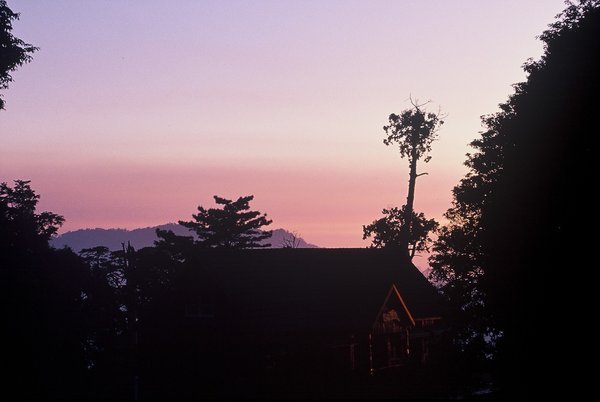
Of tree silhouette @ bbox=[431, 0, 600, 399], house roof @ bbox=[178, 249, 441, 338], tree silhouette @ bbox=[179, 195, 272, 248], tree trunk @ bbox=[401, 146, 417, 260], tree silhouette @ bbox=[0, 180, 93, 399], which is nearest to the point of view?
tree silhouette @ bbox=[431, 0, 600, 399]

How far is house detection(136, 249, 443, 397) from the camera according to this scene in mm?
37125

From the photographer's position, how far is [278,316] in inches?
1508

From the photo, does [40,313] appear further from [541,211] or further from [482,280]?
[541,211]

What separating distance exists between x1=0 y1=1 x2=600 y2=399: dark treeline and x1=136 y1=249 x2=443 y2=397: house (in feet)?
1.41

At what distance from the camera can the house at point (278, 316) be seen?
37125mm

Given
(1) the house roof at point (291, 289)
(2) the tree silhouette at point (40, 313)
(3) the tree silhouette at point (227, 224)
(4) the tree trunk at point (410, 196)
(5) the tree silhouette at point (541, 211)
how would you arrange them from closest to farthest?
(5) the tree silhouette at point (541, 211) < (2) the tree silhouette at point (40, 313) < (1) the house roof at point (291, 289) < (4) the tree trunk at point (410, 196) < (3) the tree silhouette at point (227, 224)

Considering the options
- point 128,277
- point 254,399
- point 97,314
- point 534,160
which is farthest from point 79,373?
point 534,160

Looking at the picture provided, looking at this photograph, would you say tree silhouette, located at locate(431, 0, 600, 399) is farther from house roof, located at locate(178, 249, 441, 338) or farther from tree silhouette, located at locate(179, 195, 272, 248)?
tree silhouette, located at locate(179, 195, 272, 248)

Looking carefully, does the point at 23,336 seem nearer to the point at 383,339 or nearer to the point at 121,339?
the point at 121,339

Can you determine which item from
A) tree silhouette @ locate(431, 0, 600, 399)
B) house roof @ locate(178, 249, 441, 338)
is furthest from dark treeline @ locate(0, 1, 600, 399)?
house roof @ locate(178, 249, 441, 338)

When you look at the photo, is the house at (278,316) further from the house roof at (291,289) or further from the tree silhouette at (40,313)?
the tree silhouette at (40,313)

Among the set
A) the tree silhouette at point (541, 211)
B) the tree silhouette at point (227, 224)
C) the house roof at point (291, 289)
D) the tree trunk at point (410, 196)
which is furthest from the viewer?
the tree silhouette at point (227, 224)

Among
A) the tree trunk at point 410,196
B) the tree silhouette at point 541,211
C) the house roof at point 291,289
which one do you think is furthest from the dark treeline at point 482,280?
the tree trunk at point 410,196

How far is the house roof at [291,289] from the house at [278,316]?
0.20ft
